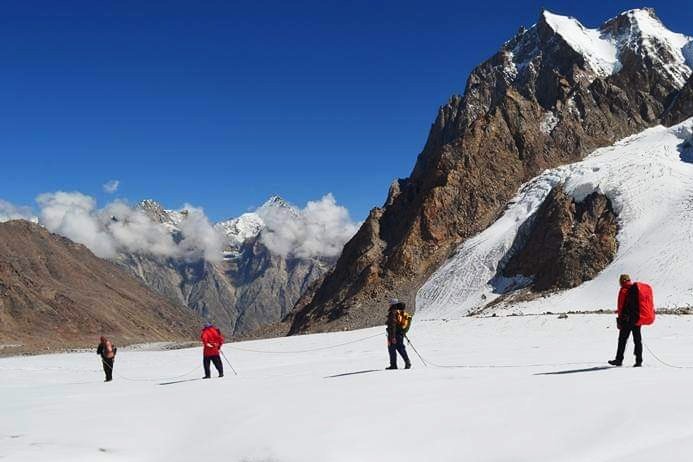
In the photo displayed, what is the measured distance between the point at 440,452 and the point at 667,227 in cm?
5613

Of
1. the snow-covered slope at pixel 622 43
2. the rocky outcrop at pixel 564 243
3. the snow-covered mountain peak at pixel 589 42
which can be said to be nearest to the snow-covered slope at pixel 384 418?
the rocky outcrop at pixel 564 243

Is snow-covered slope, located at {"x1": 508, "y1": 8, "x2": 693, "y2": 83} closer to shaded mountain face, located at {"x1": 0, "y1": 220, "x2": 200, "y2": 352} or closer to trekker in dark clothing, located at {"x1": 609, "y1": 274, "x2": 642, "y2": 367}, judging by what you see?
shaded mountain face, located at {"x1": 0, "y1": 220, "x2": 200, "y2": 352}

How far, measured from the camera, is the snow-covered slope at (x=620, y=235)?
165 ft

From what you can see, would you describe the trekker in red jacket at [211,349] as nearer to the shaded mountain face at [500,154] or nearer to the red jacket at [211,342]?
the red jacket at [211,342]

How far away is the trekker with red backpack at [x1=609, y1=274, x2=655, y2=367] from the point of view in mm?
12617

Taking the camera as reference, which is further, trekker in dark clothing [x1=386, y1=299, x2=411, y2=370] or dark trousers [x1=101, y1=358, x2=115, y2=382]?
dark trousers [x1=101, y1=358, x2=115, y2=382]

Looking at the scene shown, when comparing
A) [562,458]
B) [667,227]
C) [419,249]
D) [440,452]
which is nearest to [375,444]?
[440,452]

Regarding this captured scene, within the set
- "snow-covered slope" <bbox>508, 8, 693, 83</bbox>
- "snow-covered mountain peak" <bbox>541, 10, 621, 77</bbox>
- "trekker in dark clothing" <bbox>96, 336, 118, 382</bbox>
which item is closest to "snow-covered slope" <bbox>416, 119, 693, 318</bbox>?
"trekker in dark clothing" <bbox>96, 336, 118, 382</bbox>

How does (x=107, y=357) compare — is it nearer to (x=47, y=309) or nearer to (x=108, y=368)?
(x=108, y=368)

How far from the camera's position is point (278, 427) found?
29.3 ft

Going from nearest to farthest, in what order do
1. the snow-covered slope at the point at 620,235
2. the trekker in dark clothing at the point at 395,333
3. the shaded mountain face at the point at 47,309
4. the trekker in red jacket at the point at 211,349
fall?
the trekker in dark clothing at the point at 395,333, the trekker in red jacket at the point at 211,349, the snow-covered slope at the point at 620,235, the shaded mountain face at the point at 47,309

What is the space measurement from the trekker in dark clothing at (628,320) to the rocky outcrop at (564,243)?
45116 millimetres

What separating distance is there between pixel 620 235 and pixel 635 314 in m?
49.8

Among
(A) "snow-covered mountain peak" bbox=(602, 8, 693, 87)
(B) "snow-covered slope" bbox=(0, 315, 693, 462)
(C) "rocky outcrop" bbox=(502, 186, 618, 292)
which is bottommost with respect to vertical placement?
(B) "snow-covered slope" bbox=(0, 315, 693, 462)
